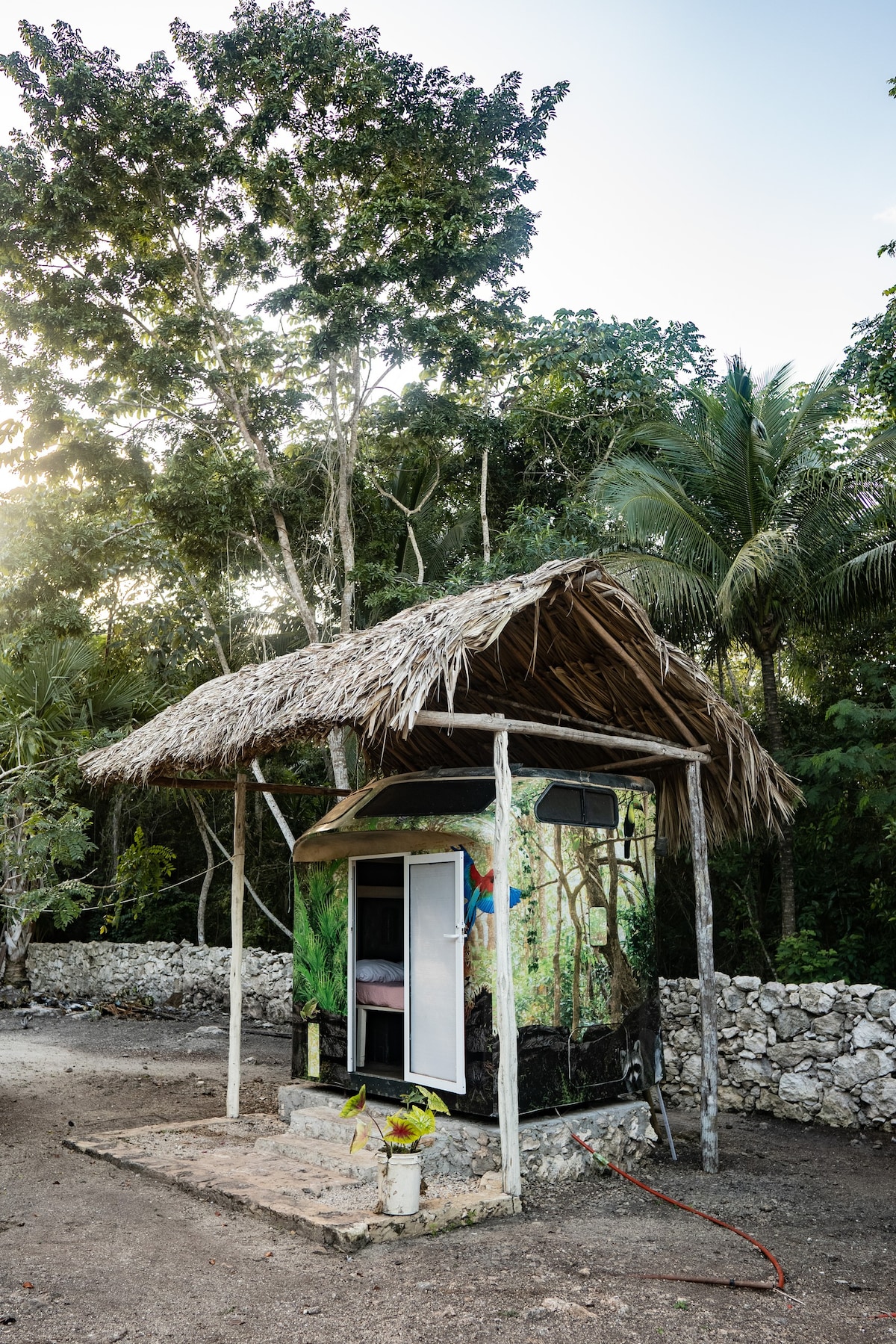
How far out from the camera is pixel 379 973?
6.81 metres

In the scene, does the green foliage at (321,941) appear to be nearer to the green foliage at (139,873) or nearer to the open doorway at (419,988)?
the open doorway at (419,988)

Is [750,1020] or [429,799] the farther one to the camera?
[750,1020]

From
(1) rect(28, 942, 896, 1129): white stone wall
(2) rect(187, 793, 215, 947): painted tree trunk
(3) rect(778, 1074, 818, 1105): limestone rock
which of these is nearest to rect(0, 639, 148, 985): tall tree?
(2) rect(187, 793, 215, 947): painted tree trunk

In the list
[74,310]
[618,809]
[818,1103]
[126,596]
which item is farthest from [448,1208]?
[126,596]

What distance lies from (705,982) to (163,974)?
9.29m

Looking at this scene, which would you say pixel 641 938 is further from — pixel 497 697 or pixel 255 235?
pixel 255 235

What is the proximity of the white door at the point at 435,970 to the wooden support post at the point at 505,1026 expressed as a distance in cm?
59

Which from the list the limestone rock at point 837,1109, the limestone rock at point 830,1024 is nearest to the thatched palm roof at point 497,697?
the limestone rock at point 830,1024

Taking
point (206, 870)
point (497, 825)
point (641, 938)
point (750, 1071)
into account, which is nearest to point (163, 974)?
point (206, 870)

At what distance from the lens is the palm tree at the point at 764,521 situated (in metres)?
9.26

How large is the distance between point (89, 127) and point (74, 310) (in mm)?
2121

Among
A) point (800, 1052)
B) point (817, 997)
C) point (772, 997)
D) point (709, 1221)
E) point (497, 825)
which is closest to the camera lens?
point (709, 1221)

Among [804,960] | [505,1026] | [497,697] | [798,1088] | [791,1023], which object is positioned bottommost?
[798,1088]

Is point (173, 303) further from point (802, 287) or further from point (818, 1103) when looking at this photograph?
point (818, 1103)
